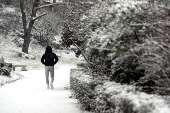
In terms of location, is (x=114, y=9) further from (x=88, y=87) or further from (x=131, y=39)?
(x=88, y=87)

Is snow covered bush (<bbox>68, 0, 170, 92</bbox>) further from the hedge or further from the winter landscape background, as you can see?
the hedge

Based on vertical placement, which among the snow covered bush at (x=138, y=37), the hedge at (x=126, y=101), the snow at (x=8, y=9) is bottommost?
the hedge at (x=126, y=101)

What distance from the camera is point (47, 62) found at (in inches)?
485

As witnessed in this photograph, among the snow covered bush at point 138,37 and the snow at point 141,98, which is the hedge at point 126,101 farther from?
the snow covered bush at point 138,37

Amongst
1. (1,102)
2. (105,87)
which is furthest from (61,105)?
(105,87)

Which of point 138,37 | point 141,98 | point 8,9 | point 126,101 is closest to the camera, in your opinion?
point 141,98

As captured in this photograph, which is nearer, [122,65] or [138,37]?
[138,37]

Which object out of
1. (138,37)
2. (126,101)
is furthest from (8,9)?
(126,101)

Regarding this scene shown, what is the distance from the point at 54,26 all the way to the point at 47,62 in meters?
26.8

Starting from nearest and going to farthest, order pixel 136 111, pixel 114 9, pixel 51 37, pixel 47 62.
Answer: pixel 136 111, pixel 114 9, pixel 47 62, pixel 51 37

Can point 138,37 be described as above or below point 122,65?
above

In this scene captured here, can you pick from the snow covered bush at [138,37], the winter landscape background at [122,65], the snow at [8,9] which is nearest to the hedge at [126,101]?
the winter landscape background at [122,65]

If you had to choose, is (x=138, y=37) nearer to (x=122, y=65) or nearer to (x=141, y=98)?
Answer: (x=122, y=65)

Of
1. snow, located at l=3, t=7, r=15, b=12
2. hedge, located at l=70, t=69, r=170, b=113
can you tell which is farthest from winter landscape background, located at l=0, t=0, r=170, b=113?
snow, located at l=3, t=7, r=15, b=12
